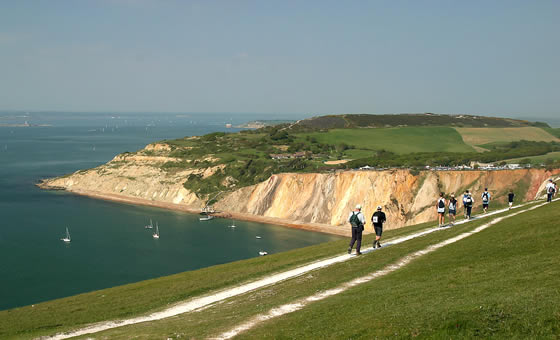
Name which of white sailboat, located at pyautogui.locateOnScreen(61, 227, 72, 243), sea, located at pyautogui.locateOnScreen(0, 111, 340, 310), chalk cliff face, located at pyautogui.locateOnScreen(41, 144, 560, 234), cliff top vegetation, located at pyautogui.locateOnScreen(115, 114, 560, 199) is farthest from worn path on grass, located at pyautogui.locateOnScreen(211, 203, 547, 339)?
cliff top vegetation, located at pyautogui.locateOnScreen(115, 114, 560, 199)

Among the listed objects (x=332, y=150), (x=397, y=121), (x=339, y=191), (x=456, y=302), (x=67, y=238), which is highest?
(x=397, y=121)

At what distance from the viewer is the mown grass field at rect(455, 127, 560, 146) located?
135750 millimetres

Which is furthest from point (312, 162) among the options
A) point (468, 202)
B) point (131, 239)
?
point (468, 202)

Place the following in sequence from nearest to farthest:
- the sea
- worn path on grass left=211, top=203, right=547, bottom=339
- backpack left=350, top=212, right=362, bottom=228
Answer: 1. worn path on grass left=211, top=203, right=547, bottom=339
2. backpack left=350, top=212, right=362, bottom=228
3. the sea

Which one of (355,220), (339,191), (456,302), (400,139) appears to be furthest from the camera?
(400,139)

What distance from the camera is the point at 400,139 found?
137 meters

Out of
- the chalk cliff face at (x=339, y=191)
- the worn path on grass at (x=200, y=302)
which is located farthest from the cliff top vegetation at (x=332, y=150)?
the worn path on grass at (x=200, y=302)

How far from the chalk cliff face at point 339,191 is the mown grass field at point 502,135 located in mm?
67569

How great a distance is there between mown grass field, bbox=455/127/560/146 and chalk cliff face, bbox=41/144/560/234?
6757 centimetres

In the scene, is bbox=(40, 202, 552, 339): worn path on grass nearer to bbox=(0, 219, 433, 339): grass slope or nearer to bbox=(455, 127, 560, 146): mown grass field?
bbox=(0, 219, 433, 339): grass slope

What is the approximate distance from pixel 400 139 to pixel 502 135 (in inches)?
1192

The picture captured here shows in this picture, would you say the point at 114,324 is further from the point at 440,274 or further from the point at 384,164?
the point at 384,164

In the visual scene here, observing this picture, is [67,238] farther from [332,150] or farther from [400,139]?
[400,139]

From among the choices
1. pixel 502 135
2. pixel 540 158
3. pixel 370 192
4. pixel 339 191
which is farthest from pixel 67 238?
pixel 502 135
